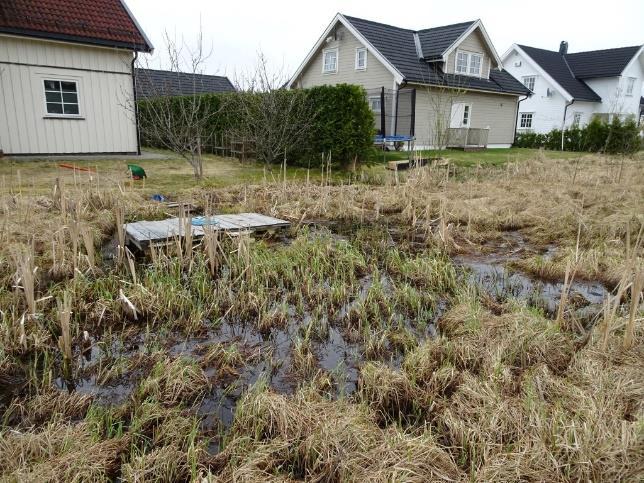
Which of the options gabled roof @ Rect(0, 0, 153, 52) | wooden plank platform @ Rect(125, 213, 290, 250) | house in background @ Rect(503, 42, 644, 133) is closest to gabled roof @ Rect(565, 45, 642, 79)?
house in background @ Rect(503, 42, 644, 133)

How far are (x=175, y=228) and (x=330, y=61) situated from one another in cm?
1855

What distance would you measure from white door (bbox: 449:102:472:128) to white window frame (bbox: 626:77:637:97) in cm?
1707

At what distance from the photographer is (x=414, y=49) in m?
20.9

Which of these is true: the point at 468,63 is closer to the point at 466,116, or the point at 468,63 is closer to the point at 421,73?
the point at 466,116

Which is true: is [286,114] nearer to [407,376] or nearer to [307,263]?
[307,263]

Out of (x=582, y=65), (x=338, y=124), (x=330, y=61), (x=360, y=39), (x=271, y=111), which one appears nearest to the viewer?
(x=271, y=111)

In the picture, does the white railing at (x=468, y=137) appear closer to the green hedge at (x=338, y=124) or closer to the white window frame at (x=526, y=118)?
the green hedge at (x=338, y=124)

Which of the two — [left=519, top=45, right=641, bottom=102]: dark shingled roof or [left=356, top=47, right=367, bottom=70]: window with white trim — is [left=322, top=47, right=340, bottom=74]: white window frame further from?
[left=519, top=45, right=641, bottom=102]: dark shingled roof

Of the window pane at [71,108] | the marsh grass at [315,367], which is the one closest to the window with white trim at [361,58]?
the window pane at [71,108]

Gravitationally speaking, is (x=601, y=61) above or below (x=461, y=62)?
above

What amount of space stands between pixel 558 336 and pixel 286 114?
355 inches

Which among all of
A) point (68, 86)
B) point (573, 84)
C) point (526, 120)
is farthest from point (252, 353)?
point (573, 84)

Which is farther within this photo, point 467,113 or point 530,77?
point 530,77

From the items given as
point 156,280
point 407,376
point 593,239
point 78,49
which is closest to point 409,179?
point 593,239
